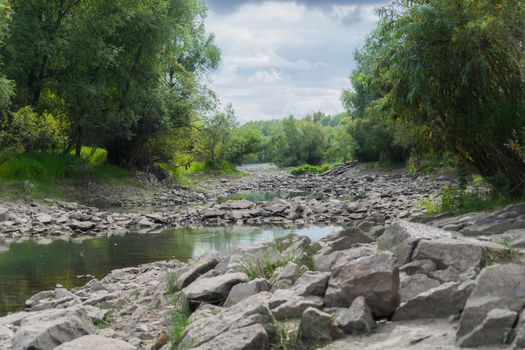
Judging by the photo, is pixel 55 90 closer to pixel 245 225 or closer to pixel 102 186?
pixel 102 186

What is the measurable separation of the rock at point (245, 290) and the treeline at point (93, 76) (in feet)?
78.1

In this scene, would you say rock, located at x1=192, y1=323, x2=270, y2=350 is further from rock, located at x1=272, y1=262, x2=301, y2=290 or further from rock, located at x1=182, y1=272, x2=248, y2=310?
rock, located at x1=182, y1=272, x2=248, y2=310

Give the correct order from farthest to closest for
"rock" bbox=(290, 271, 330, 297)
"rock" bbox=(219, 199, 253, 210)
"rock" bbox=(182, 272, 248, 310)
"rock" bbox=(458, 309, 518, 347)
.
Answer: "rock" bbox=(219, 199, 253, 210), "rock" bbox=(182, 272, 248, 310), "rock" bbox=(290, 271, 330, 297), "rock" bbox=(458, 309, 518, 347)

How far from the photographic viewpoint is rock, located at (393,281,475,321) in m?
7.38

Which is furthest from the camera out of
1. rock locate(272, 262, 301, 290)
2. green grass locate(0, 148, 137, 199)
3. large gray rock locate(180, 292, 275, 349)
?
green grass locate(0, 148, 137, 199)

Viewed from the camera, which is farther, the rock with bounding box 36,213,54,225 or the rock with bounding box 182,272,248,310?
the rock with bounding box 36,213,54,225

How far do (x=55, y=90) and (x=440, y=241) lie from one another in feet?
114

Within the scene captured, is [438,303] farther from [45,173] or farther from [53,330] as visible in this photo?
[45,173]

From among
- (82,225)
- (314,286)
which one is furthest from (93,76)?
(314,286)

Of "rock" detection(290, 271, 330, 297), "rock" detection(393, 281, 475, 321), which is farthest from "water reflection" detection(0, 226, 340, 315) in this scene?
"rock" detection(393, 281, 475, 321)

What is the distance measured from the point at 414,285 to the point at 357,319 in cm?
127

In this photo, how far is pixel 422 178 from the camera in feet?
157

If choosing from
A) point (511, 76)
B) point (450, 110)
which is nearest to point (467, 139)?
point (450, 110)

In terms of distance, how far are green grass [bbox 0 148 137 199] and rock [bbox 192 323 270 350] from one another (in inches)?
1092
